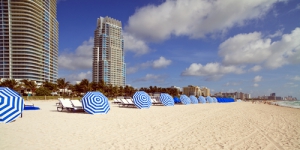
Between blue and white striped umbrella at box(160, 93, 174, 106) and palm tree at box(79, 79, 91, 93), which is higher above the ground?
palm tree at box(79, 79, 91, 93)

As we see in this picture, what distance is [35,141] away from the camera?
5.64m

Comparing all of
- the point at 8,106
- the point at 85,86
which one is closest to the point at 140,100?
the point at 8,106

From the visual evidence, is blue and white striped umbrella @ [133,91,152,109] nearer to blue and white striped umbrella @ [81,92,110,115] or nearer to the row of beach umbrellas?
the row of beach umbrellas

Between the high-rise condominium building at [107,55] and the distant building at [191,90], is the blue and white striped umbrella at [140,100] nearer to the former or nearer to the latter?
the high-rise condominium building at [107,55]

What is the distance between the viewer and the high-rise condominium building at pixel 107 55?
12194 cm

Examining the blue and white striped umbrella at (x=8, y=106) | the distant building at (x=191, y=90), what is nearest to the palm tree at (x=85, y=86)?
the blue and white striped umbrella at (x=8, y=106)

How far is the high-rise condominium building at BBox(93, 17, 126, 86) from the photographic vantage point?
12194cm

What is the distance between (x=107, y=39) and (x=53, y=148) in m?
124

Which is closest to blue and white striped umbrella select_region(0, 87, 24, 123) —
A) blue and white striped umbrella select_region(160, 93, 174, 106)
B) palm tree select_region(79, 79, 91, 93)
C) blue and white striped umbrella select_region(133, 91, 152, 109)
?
blue and white striped umbrella select_region(133, 91, 152, 109)

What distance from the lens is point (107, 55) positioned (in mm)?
123875

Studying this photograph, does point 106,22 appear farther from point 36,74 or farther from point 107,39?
point 36,74

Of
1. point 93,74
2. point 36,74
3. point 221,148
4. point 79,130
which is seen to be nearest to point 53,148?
point 79,130

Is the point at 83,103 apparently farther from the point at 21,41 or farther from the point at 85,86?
the point at 21,41

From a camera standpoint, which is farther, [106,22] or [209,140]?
[106,22]
